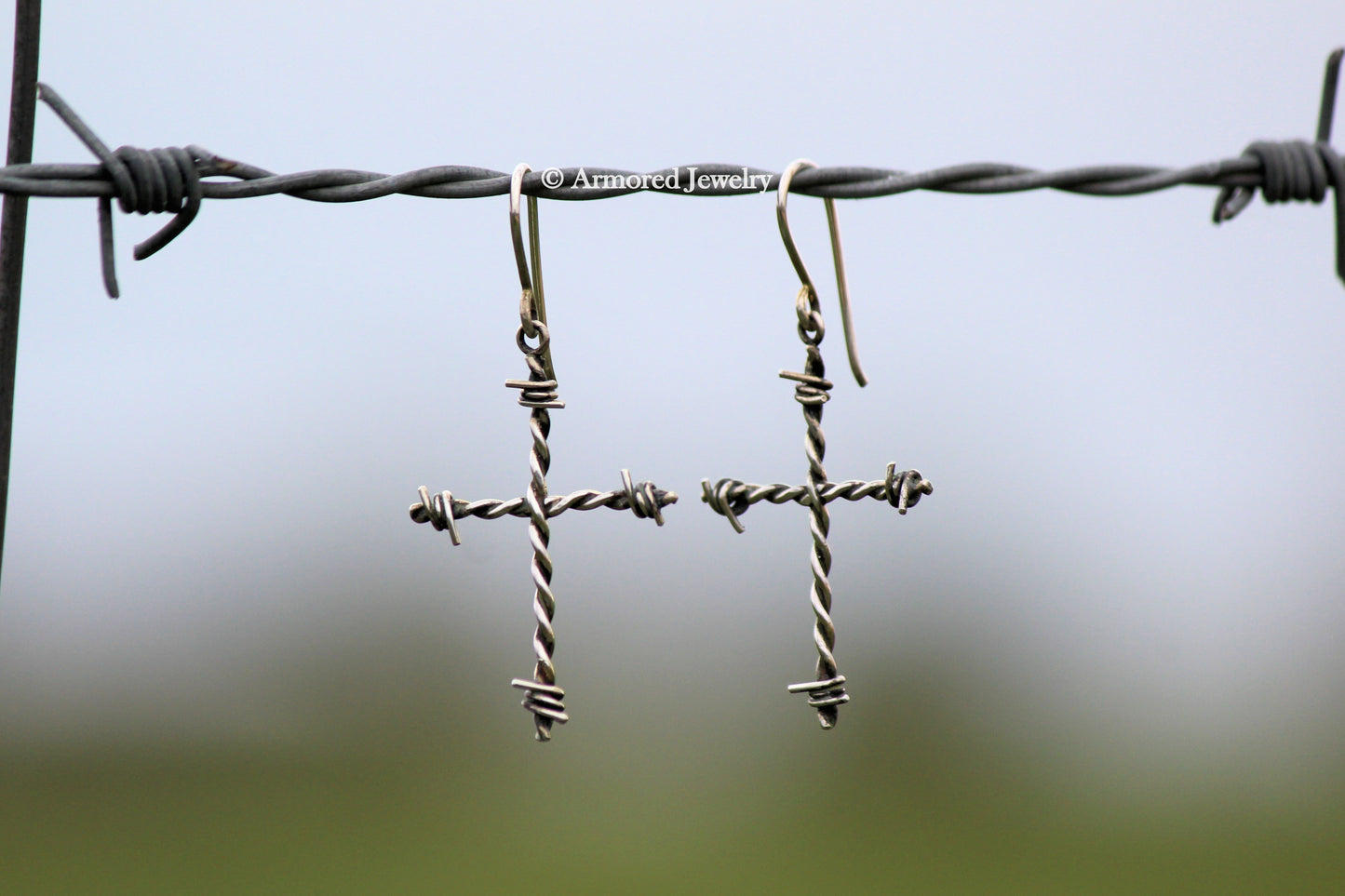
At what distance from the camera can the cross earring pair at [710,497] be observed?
1.55 meters

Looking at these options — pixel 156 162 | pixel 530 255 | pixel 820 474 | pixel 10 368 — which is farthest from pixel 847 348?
pixel 10 368

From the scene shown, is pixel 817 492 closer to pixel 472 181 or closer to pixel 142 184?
pixel 472 181

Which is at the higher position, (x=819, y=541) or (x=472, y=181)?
(x=472, y=181)

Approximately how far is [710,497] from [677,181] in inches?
15.0

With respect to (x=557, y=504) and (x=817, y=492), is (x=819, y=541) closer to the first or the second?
(x=817, y=492)

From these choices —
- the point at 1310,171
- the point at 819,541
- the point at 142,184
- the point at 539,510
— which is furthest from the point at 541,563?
the point at 1310,171

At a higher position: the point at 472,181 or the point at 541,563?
the point at 472,181

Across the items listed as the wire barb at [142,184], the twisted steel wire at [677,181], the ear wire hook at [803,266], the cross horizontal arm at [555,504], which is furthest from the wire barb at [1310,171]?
the wire barb at [142,184]

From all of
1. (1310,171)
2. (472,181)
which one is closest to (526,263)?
(472,181)

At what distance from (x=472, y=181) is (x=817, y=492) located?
1.84ft

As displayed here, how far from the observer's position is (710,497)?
1.55 metres

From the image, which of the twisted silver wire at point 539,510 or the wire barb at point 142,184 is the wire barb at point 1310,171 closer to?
the twisted silver wire at point 539,510

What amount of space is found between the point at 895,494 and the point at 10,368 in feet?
3.47

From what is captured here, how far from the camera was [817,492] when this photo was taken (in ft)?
5.12
